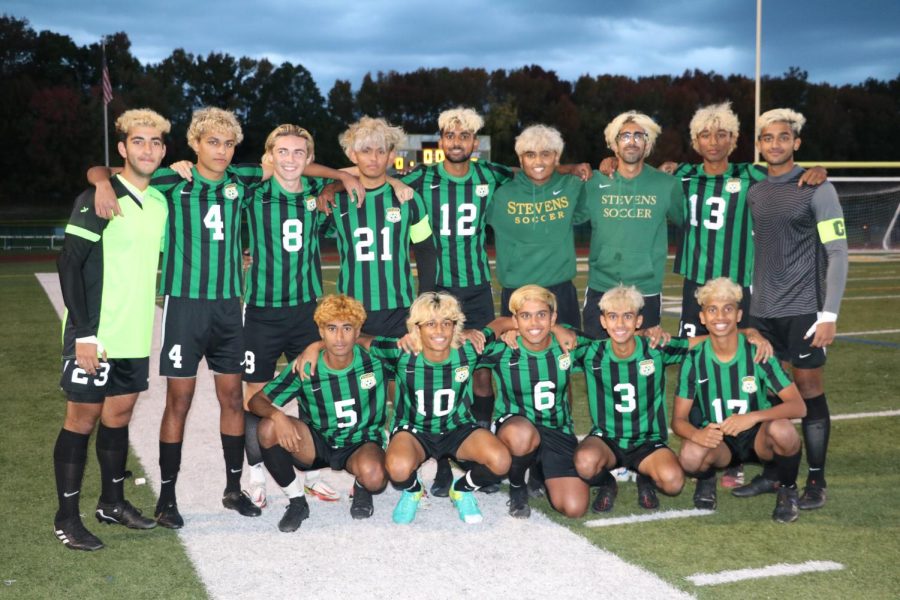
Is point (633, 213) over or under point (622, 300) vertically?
over

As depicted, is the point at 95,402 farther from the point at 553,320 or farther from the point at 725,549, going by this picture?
the point at 725,549

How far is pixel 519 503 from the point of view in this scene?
14.2 ft

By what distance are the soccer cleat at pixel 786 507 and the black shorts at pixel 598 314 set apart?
1125mm

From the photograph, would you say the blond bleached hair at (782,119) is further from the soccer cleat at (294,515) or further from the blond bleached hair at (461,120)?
the soccer cleat at (294,515)

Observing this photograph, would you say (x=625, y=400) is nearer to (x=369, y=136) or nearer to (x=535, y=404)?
(x=535, y=404)

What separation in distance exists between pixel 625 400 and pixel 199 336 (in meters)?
2.05

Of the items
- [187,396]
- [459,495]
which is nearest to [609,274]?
[459,495]

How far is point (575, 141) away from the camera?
175 feet

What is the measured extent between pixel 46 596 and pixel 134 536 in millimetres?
677

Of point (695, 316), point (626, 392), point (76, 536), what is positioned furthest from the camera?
point (695, 316)

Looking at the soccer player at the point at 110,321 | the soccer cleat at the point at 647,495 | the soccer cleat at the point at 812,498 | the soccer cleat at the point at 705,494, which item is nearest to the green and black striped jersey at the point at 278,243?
the soccer player at the point at 110,321

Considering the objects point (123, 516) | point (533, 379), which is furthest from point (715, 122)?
point (123, 516)

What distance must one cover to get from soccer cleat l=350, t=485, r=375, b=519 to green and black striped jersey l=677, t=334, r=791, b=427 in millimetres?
1580

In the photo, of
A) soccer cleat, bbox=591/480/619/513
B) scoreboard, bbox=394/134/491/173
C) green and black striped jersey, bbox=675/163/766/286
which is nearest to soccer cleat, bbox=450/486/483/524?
soccer cleat, bbox=591/480/619/513
